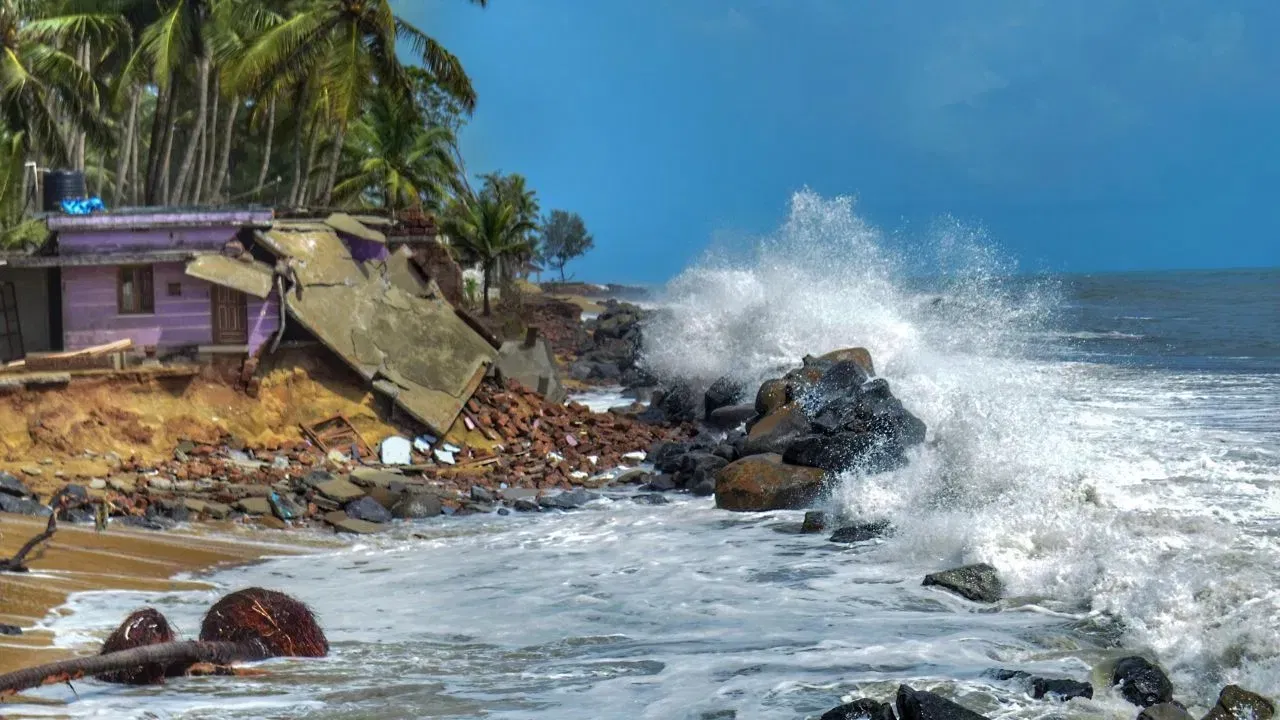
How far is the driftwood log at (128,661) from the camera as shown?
6.31 meters

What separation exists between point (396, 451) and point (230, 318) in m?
2.92

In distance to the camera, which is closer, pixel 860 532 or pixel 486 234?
pixel 860 532

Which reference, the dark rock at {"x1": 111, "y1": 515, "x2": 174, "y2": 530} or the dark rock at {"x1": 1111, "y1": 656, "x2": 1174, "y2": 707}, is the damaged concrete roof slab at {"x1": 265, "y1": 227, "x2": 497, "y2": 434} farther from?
the dark rock at {"x1": 1111, "y1": 656, "x2": 1174, "y2": 707}

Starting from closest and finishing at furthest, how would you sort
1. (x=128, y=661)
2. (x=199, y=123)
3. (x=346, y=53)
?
(x=128, y=661)
(x=346, y=53)
(x=199, y=123)

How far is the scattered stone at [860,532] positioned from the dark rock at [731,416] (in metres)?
8.41

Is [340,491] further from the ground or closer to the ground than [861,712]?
further from the ground

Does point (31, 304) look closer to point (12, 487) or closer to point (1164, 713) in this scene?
point (12, 487)

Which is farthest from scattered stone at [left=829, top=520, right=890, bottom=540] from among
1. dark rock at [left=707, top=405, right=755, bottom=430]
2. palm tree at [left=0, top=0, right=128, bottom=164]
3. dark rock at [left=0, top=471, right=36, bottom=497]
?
palm tree at [left=0, top=0, right=128, bottom=164]

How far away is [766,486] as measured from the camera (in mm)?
13688

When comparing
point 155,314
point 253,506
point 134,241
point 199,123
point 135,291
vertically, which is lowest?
point 253,506

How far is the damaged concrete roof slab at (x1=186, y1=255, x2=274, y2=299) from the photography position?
1672 cm

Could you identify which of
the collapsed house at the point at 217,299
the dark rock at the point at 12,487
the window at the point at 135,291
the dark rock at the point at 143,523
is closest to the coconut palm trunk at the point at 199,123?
the collapsed house at the point at 217,299

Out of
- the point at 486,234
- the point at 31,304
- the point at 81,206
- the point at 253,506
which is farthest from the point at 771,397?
the point at 486,234

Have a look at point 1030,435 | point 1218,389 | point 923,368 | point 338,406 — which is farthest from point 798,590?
point 1218,389
